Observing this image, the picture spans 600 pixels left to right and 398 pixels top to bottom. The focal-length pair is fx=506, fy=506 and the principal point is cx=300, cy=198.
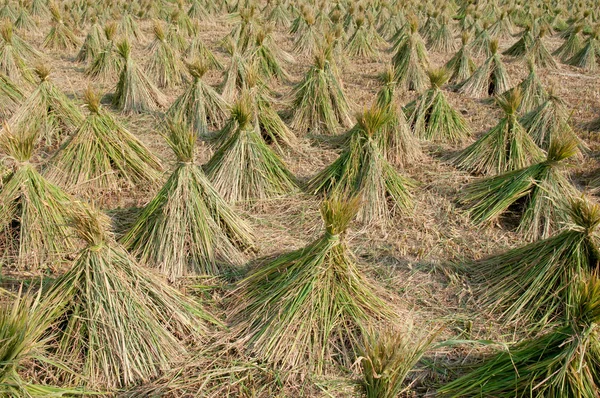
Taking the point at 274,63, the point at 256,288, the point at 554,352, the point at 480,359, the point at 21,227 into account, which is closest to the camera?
the point at 554,352

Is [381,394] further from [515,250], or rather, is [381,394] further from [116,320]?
[515,250]

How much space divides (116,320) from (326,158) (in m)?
3.47

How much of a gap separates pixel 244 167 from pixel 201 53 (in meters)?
4.80

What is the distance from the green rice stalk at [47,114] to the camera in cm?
555

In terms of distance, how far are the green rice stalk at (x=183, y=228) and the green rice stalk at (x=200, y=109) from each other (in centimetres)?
245

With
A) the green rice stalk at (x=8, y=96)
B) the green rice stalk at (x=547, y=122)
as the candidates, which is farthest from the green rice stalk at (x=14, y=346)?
the green rice stalk at (x=547, y=122)

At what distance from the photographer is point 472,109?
7703 millimetres

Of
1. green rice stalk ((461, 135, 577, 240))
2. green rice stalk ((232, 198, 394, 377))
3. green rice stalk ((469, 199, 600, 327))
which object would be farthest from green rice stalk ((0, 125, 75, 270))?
green rice stalk ((461, 135, 577, 240))

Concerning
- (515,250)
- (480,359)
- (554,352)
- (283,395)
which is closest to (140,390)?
(283,395)

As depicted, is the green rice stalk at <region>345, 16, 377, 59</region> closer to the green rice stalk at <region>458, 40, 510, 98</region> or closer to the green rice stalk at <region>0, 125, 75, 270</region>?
the green rice stalk at <region>458, 40, 510, 98</region>

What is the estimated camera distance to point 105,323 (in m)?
3.06

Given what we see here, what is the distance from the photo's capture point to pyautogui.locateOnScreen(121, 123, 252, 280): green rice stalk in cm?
392

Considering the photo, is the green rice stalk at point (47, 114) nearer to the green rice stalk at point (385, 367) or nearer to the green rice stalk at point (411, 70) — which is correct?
the green rice stalk at point (385, 367)

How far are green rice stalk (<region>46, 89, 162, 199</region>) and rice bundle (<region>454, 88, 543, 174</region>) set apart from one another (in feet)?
11.6
